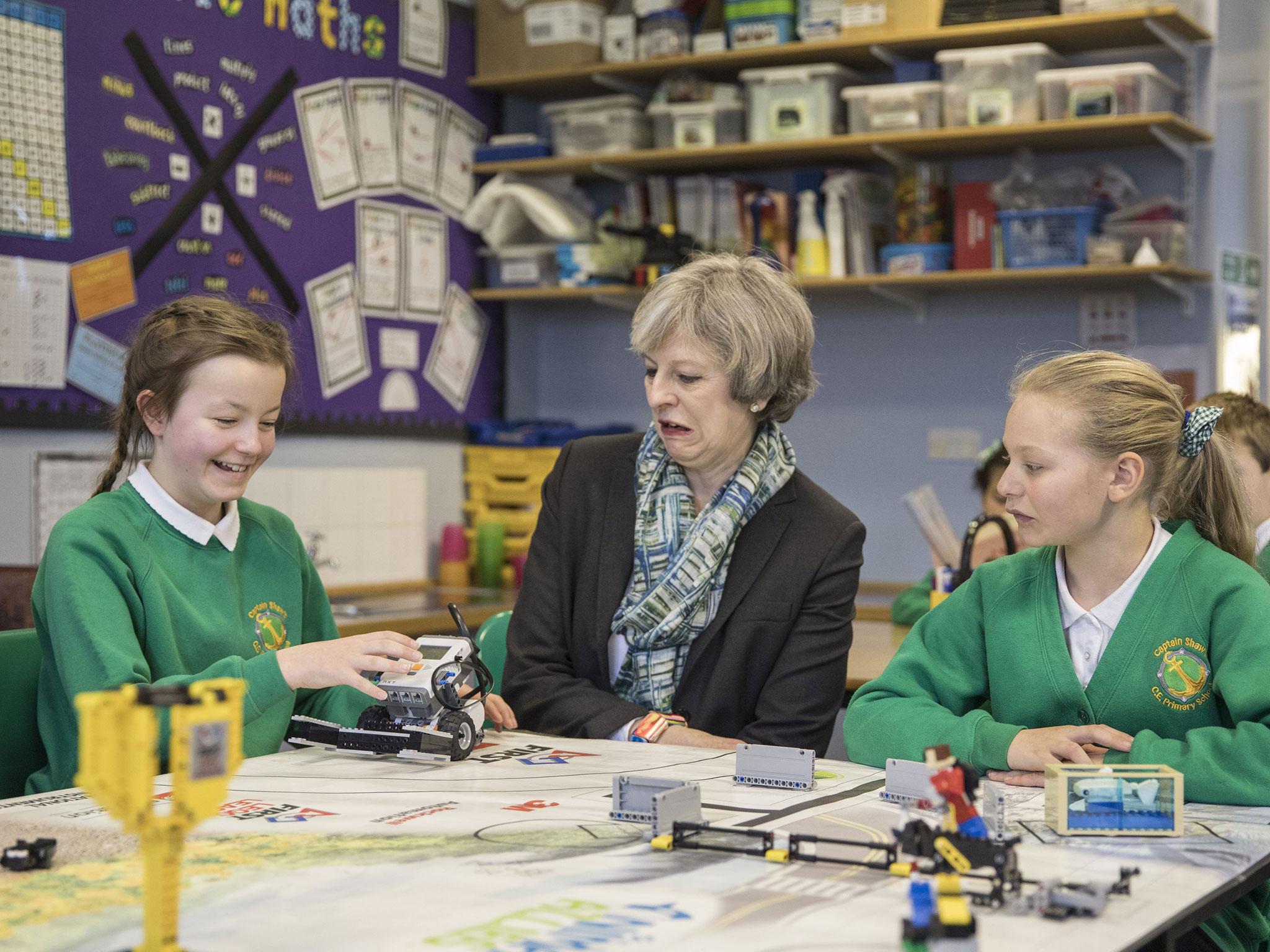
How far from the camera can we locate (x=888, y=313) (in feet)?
14.8

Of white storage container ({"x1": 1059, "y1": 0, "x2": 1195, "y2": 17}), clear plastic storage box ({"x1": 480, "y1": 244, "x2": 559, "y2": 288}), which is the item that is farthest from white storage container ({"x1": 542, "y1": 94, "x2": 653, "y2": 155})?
white storage container ({"x1": 1059, "y1": 0, "x2": 1195, "y2": 17})

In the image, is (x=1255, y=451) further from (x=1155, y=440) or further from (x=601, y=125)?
(x=601, y=125)

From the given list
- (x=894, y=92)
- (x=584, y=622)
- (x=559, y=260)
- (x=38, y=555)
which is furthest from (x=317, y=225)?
(x=584, y=622)

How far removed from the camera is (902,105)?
404 centimetres

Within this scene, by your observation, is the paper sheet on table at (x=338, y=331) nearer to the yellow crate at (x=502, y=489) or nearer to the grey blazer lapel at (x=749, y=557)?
the yellow crate at (x=502, y=489)

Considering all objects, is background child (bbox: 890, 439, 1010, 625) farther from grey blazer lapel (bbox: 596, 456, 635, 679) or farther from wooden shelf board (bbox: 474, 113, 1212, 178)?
grey blazer lapel (bbox: 596, 456, 635, 679)

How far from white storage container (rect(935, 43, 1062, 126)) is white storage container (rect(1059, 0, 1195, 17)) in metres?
0.12

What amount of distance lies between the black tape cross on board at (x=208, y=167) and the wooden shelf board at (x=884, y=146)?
903mm

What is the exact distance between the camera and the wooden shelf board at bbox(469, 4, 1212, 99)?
3.81 meters

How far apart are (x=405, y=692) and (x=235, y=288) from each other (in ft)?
8.01

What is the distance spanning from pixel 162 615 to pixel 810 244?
2.83 m

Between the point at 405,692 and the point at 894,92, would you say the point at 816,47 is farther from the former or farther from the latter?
the point at 405,692

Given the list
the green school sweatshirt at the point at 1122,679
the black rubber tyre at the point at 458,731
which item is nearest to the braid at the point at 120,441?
the black rubber tyre at the point at 458,731

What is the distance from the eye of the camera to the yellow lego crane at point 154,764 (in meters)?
0.94
